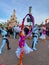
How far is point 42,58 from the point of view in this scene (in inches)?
621

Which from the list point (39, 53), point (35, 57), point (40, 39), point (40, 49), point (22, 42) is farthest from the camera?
point (40, 39)

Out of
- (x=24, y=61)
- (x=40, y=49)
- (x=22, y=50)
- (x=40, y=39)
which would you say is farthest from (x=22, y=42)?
(x=40, y=39)

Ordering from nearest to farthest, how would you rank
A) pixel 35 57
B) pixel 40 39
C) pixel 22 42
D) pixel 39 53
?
pixel 22 42
pixel 35 57
pixel 39 53
pixel 40 39

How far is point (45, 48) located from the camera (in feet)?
63.5

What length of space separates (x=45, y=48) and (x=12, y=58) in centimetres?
417

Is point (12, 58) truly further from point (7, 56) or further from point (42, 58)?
point (42, 58)

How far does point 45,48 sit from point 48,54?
2.32 metres

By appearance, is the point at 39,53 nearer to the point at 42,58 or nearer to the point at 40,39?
the point at 42,58

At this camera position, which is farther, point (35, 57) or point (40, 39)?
point (40, 39)

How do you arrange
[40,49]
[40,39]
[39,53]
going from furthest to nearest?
1. [40,39]
2. [40,49]
3. [39,53]

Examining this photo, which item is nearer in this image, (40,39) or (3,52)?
(3,52)

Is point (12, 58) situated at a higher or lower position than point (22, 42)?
lower

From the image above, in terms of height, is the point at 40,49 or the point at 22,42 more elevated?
the point at 22,42

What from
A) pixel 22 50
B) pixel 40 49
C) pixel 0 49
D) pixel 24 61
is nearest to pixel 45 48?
pixel 40 49
